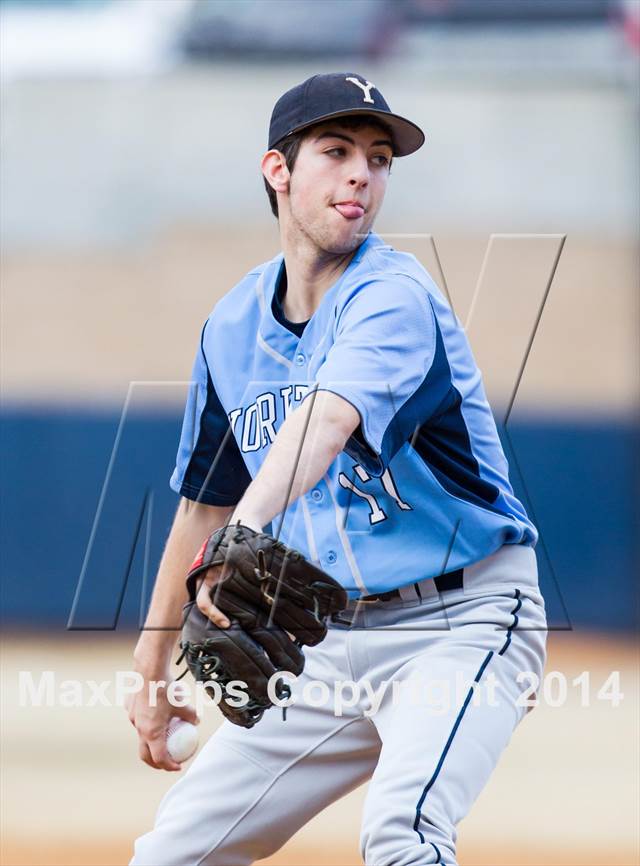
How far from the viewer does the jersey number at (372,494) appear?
5.23ft

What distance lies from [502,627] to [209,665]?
0.35 m

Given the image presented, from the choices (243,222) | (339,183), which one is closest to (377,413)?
(339,183)

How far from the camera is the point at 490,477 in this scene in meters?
1.62

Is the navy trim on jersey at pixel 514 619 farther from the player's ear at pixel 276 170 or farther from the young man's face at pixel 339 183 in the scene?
the player's ear at pixel 276 170

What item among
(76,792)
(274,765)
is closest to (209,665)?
(274,765)

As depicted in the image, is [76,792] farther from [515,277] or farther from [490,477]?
[515,277]

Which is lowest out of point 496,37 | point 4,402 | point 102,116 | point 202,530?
point 202,530

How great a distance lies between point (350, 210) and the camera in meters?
1.57

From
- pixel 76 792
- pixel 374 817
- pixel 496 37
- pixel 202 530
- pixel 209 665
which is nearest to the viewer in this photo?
pixel 374 817

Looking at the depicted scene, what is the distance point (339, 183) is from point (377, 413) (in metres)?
0.31

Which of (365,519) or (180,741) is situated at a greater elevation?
(365,519)

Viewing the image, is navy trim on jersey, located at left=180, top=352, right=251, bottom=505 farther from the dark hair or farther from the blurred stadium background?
the blurred stadium background

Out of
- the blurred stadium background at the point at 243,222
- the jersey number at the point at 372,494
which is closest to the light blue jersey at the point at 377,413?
the jersey number at the point at 372,494

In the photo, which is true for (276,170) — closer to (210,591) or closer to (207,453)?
(207,453)
